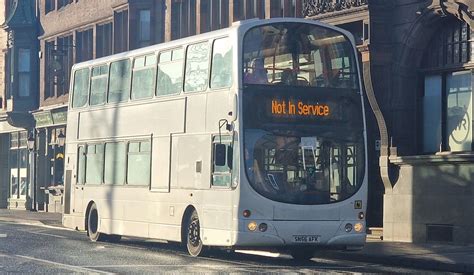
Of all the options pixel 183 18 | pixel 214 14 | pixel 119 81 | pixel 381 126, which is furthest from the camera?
pixel 183 18

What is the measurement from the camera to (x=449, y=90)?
26.1 meters

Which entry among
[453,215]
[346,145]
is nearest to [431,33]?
[453,215]

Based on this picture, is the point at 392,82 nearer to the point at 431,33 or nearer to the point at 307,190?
the point at 431,33

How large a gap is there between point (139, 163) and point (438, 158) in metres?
6.89

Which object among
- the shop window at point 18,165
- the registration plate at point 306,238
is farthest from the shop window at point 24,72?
the registration plate at point 306,238

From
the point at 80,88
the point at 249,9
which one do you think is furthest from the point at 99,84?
the point at 249,9

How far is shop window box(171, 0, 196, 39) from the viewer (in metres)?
39.0

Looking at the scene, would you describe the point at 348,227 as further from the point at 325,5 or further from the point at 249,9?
the point at 249,9

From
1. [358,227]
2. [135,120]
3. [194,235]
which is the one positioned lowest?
[194,235]

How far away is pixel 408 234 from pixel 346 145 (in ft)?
22.1

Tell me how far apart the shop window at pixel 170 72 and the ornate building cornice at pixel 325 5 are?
6214mm

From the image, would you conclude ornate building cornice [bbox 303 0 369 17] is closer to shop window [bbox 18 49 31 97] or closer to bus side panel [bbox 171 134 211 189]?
bus side panel [bbox 171 134 211 189]

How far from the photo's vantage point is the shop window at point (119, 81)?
82.4 feet

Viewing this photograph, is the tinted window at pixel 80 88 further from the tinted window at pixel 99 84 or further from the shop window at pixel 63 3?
the shop window at pixel 63 3
